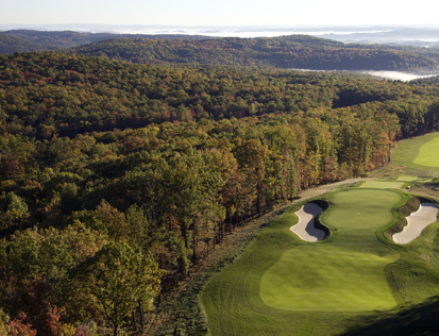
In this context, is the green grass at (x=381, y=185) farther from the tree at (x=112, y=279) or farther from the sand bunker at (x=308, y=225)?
the tree at (x=112, y=279)

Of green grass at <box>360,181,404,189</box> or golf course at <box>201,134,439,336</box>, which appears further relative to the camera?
green grass at <box>360,181,404,189</box>

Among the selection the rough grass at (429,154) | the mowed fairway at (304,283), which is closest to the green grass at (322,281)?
the mowed fairway at (304,283)

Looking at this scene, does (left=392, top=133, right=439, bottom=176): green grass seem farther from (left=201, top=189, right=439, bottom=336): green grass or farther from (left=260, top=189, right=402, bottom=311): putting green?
(left=201, top=189, right=439, bottom=336): green grass

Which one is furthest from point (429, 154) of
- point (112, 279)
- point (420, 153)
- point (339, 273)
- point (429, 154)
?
point (112, 279)

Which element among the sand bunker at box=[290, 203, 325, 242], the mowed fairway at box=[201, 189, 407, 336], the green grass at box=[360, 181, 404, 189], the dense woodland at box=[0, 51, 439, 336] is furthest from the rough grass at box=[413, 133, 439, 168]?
the mowed fairway at box=[201, 189, 407, 336]

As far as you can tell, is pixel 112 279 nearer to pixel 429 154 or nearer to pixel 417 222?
pixel 417 222

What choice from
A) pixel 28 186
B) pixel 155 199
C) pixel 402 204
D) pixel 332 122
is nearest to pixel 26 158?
pixel 28 186
